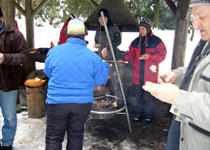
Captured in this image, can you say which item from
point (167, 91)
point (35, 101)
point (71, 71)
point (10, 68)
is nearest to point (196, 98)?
point (167, 91)

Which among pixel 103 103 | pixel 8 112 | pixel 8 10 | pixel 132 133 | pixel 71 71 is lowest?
pixel 132 133

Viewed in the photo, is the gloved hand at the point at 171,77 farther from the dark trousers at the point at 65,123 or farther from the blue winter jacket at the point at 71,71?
the dark trousers at the point at 65,123

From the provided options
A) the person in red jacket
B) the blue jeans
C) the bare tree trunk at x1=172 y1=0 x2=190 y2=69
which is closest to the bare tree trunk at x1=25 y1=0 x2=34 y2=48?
the person in red jacket

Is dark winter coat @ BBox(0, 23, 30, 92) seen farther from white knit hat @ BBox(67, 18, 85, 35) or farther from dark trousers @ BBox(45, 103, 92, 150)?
white knit hat @ BBox(67, 18, 85, 35)

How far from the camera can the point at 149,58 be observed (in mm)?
3994

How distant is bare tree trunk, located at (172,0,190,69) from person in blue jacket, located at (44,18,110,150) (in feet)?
8.69

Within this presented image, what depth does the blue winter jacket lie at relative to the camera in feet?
7.57

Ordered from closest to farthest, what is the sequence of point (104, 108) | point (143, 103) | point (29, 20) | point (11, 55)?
point (11, 55) < point (104, 108) < point (143, 103) < point (29, 20)

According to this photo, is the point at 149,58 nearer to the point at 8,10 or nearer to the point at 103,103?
the point at 103,103

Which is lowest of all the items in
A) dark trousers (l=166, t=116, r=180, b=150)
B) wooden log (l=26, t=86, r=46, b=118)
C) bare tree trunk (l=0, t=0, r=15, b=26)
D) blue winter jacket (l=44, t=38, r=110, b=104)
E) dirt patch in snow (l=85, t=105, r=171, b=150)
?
dirt patch in snow (l=85, t=105, r=171, b=150)

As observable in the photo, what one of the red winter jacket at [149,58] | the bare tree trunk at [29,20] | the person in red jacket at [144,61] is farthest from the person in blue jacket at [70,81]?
the bare tree trunk at [29,20]

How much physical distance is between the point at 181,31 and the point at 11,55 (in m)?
3.59

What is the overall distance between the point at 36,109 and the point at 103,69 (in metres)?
2.60

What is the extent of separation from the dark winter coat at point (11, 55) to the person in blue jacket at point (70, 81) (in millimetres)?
594
